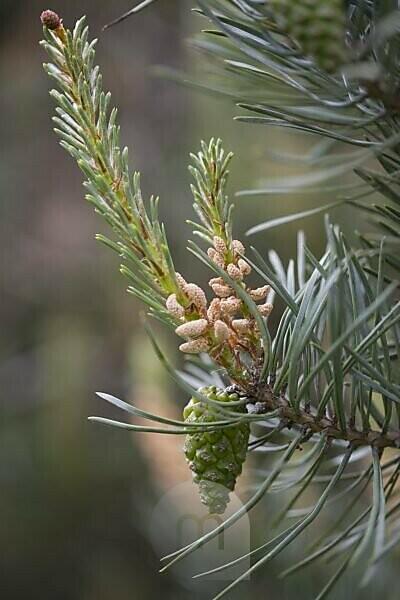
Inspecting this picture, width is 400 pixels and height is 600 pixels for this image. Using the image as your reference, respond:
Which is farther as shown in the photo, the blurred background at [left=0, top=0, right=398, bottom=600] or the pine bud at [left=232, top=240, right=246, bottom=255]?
the blurred background at [left=0, top=0, right=398, bottom=600]

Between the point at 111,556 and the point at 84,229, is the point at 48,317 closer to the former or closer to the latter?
the point at 84,229

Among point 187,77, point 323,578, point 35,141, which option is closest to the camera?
point 187,77

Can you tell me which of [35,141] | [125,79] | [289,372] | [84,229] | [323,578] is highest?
[125,79]

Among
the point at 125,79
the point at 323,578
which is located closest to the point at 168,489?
the point at 323,578

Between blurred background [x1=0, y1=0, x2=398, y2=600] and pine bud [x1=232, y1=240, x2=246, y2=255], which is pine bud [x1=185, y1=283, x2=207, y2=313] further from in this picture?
blurred background [x1=0, y1=0, x2=398, y2=600]

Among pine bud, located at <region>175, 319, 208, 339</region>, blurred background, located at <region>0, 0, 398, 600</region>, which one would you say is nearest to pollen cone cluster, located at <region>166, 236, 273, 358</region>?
pine bud, located at <region>175, 319, 208, 339</region>

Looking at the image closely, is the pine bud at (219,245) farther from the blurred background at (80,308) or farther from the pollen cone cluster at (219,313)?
the blurred background at (80,308)
